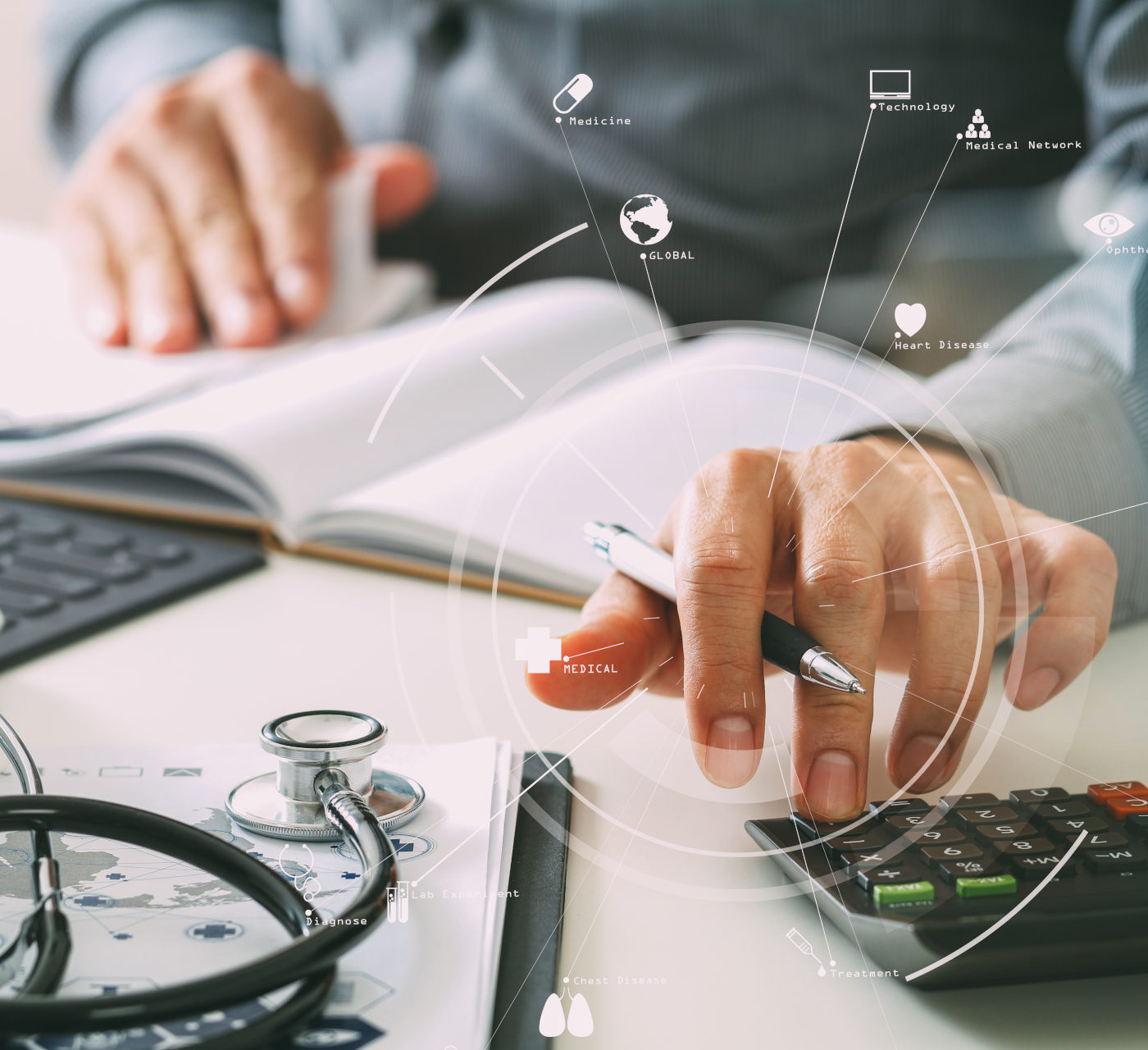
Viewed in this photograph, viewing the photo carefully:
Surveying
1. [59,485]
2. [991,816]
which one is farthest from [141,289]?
[991,816]

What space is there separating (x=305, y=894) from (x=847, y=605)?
0.13 m

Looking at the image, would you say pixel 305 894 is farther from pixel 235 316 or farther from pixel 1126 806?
pixel 235 316

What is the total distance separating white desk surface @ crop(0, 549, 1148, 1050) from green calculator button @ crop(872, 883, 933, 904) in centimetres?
1

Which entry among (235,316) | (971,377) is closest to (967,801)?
(971,377)

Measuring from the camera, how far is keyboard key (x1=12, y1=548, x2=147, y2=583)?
400mm

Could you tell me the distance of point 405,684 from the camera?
32 cm

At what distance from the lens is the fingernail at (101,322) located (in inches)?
24.0

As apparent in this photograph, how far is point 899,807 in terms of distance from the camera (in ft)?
0.74

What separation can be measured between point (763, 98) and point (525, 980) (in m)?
0.38

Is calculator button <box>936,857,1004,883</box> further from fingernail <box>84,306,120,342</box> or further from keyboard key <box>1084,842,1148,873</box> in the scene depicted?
fingernail <box>84,306,120,342</box>

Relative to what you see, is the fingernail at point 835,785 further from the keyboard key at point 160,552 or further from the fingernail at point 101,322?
the fingernail at point 101,322

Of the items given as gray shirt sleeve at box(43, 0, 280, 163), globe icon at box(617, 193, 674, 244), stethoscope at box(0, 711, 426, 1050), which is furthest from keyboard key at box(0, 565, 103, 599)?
gray shirt sleeve at box(43, 0, 280, 163)

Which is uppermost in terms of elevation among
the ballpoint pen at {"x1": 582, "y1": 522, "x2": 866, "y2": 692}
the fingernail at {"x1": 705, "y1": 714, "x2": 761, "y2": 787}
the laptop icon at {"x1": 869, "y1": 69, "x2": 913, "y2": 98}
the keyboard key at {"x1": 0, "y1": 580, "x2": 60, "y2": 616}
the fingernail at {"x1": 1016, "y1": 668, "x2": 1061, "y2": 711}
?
the laptop icon at {"x1": 869, "y1": 69, "x2": 913, "y2": 98}

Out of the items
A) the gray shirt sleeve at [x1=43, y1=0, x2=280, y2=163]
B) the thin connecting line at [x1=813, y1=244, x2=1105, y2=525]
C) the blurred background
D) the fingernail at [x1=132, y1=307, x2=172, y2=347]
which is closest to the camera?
the thin connecting line at [x1=813, y1=244, x2=1105, y2=525]
